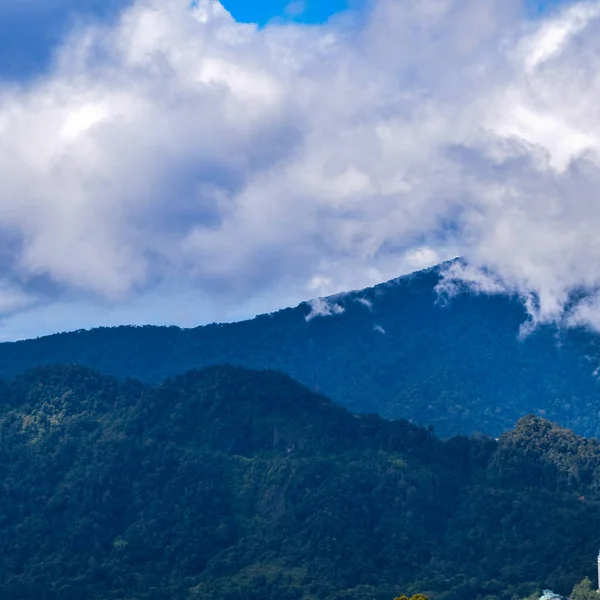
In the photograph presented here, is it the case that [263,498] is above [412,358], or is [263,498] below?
below

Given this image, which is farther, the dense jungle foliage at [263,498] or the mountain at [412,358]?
the mountain at [412,358]

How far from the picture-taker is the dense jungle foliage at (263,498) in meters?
117

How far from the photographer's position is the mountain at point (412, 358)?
7190 inches

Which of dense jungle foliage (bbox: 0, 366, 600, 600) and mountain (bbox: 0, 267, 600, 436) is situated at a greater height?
mountain (bbox: 0, 267, 600, 436)

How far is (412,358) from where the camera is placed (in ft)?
625

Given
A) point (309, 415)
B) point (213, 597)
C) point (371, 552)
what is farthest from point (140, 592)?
point (309, 415)

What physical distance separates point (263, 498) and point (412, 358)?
64.2 metres

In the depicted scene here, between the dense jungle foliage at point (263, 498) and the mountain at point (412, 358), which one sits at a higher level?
the mountain at point (412, 358)

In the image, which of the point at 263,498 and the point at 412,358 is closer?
the point at 263,498

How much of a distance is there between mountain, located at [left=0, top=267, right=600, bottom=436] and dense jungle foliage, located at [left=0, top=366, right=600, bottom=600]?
1582 inches

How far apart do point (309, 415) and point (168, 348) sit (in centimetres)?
5612

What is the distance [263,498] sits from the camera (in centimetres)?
12962

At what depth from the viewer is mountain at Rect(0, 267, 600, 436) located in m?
183

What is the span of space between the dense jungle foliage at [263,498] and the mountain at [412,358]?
4018 cm
